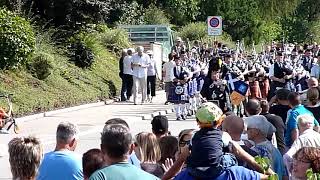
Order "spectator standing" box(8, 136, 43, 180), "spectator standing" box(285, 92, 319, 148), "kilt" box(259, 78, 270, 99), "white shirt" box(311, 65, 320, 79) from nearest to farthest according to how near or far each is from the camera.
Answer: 1. "spectator standing" box(8, 136, 43, 180)
2. "spectator standing" box(285, 92, 319, 148)
3. "kilt" box(259, 78, 270, 99)
4. "white shirt" box(311, 65, 320, 79)

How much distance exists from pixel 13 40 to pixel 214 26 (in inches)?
437

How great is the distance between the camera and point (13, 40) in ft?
74.9

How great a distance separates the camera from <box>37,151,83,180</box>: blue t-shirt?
6727 millimetres

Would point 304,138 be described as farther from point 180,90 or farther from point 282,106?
point 180,90

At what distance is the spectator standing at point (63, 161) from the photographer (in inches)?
265

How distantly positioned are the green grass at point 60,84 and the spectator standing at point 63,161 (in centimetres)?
1384

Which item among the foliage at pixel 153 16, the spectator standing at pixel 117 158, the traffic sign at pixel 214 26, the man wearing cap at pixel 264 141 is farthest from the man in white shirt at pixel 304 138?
the foliage at pixel 153 16

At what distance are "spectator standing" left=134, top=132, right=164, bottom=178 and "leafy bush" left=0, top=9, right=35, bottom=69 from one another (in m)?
16.0

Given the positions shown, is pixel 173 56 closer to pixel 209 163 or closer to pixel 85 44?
pixel 85 44

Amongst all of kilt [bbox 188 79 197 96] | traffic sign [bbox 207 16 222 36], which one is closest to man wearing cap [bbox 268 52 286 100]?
kilt [bbox 188 79 197 96]

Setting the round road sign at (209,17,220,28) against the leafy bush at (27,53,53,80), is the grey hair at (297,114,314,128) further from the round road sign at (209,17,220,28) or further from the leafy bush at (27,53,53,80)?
the round road sign at (209,17,220,28)

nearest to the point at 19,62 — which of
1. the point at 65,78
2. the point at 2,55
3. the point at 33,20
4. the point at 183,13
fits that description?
the point at 2,55

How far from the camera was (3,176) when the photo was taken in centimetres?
1247

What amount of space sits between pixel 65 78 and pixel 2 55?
3741 millimetres
